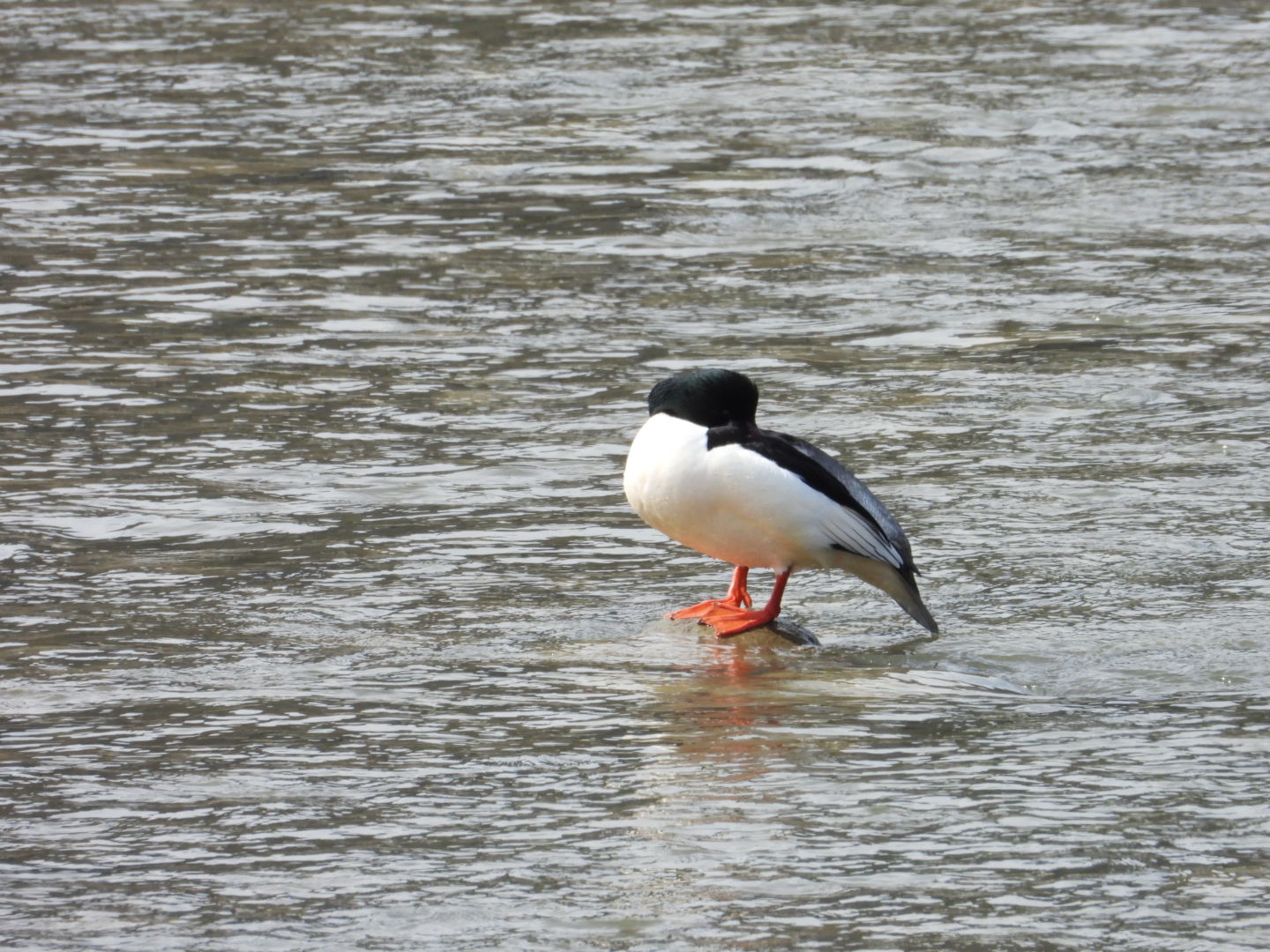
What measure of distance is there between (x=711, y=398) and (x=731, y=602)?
823 mm

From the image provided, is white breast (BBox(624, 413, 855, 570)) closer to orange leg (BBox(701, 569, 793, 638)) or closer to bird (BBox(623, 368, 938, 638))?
bird (BBox(623, 368, 938, 638))

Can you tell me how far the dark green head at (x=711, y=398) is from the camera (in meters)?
7.33

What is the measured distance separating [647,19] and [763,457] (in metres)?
13.7

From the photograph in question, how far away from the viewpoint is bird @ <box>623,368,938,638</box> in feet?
23.6

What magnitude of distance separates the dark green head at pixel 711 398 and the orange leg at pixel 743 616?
0.61 meters

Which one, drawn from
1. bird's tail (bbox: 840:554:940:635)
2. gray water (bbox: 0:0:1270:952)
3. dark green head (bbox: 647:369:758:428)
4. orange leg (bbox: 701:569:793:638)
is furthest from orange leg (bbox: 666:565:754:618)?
dark green head (bbox: 647:369:758:428)

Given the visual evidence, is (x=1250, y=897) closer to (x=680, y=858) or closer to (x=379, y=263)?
(x=680, y=858)

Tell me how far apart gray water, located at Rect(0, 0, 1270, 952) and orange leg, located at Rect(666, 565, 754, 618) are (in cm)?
18

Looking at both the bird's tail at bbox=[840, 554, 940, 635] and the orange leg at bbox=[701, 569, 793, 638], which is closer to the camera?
the bird's tail at bbox=[840, 554, 940, 635]

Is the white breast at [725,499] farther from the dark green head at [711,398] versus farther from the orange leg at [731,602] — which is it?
the orange leg at [731,602]

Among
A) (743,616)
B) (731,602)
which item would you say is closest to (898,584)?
(743,616)

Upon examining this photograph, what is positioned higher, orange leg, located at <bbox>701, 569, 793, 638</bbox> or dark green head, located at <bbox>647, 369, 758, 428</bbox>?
dark green head, located at <bbox>647, 369, 758, 428</bbox>

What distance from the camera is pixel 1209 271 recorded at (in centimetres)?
1277

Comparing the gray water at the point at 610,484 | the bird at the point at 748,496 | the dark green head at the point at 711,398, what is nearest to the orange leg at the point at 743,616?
the bird at the point at 748,496
